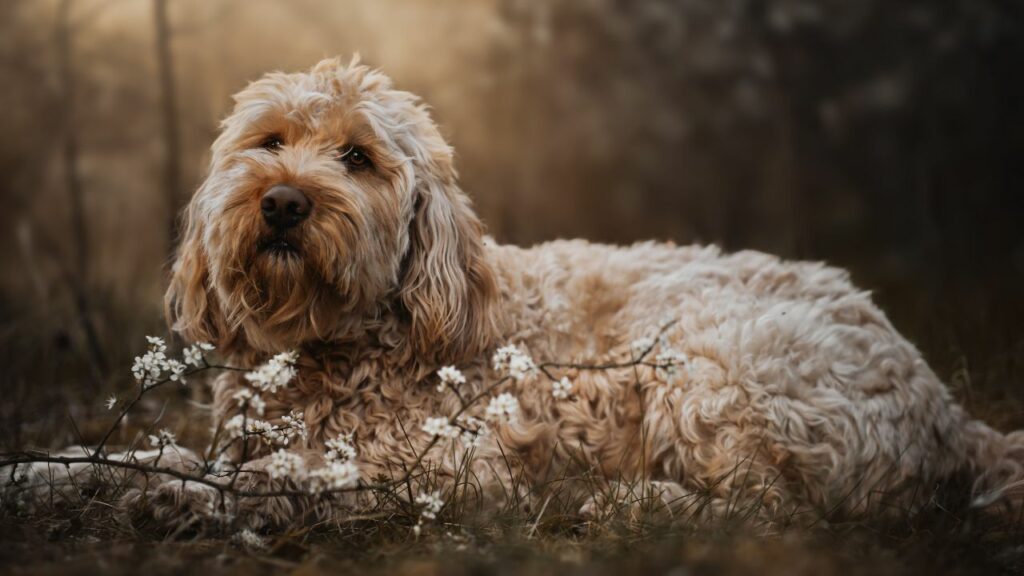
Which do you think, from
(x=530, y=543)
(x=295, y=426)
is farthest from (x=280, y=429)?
(x=530, y=543)

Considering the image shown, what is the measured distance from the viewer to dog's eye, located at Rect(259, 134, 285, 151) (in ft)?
10.1

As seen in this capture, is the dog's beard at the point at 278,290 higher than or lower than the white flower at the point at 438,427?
higher

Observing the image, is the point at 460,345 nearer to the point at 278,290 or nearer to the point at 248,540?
the point at 278,290

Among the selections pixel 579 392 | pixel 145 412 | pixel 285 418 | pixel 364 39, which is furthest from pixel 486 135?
pixel 285 418

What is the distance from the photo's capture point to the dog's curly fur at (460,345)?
2.85m

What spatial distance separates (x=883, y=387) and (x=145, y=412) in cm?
355

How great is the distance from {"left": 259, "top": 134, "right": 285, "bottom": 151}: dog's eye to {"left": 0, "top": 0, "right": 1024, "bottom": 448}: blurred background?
375 centimetres

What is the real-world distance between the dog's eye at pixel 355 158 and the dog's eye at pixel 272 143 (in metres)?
0.24

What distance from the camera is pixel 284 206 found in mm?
2648

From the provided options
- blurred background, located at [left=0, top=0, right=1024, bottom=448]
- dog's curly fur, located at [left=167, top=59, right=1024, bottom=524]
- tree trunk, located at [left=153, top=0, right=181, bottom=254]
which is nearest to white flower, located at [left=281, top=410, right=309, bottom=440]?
dog's curly fur, located at [left=167, top=59, right=1024, bottom=524]

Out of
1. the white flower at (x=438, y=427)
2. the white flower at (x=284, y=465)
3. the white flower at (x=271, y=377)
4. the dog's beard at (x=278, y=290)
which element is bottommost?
the white flower at (x=284, y=465)

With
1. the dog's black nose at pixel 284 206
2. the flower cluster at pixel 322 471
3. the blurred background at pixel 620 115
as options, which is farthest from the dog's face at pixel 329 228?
the blurred background at pixel 620 115

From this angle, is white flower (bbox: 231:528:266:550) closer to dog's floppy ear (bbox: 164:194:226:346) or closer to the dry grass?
the dry grass

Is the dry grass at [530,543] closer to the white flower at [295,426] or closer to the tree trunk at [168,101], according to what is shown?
the white flower at [295,426]
